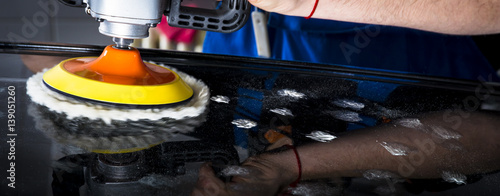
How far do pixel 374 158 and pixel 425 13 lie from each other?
1.52 ft

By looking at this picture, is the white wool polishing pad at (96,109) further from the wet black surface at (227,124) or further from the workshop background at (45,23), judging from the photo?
the workshop background at (45,23)

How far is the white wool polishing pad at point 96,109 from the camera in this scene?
1.68 ft

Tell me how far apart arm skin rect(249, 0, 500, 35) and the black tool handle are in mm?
161

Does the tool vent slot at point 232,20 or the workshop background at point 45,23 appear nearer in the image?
the tool vent slot at point 232,20

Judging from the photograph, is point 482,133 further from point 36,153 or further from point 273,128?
point 36,153

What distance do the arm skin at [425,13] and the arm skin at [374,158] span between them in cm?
26

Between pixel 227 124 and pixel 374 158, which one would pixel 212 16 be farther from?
pixel 374 158

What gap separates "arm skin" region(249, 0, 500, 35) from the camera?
0.75 metres

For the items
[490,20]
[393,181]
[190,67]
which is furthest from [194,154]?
[490,20]

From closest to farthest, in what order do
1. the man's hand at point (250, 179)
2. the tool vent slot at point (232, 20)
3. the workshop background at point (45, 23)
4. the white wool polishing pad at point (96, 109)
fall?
1. the man's hand at point (250, 179)
2. the white wool polishing pad at point (96, 109)
3. the tool vent slot at point (232, 20)
4. the workshop background at point (45, 23)

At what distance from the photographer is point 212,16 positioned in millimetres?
615

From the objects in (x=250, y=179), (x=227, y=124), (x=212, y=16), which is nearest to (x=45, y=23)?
(x=212, y=16)

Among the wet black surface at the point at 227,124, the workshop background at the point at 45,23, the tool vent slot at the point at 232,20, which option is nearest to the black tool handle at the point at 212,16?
the tool vent slot at the point at 232,20

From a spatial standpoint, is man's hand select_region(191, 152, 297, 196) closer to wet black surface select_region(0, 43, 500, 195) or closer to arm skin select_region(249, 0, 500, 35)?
wet black surface select_region(0, 43, 500, 195)
